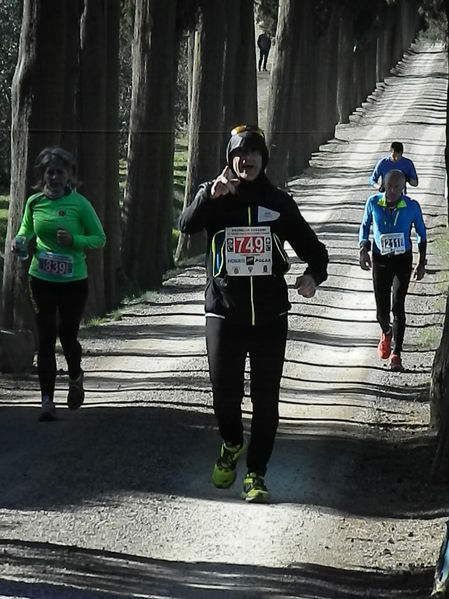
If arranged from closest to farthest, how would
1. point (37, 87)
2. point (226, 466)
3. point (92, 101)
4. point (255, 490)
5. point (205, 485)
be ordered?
point (255, 490), point (226, 466), point (205, 485), point (37, 87), point (92, 101)

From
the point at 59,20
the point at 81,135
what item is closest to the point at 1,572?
the point at 59,20

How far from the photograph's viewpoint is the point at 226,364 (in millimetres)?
8125

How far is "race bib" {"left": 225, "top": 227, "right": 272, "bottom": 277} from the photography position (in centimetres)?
785

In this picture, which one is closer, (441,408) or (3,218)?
(441,408)

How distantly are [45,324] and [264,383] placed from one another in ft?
8.17

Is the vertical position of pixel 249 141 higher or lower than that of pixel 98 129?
higher

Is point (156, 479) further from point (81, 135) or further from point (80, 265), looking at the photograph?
point (81, 135)

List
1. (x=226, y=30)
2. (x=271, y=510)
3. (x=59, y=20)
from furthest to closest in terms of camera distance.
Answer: (x=226, y=30) → (x=59, y=20) → (x=271, y=510)

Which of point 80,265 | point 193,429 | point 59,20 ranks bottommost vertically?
point 193,429

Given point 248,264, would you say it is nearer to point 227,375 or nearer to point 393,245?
point 227,375

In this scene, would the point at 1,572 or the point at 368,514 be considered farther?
the point at 368,514

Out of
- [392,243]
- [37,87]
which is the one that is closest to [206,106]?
[37,87]

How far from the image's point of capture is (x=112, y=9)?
22.0 m

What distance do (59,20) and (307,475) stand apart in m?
8.68
